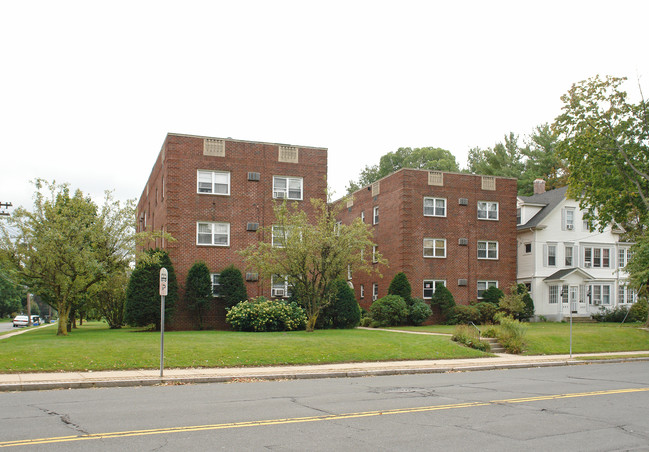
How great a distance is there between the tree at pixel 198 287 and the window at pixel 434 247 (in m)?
15.0

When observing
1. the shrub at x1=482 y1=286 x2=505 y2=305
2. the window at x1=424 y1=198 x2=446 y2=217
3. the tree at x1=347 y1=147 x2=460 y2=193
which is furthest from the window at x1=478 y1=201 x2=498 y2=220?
the tree at x1=347 y1=147 x2=460 y2=193

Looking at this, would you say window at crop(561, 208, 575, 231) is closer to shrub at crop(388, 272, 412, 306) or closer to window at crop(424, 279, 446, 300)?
window at crop(424, 279, 446, 300)

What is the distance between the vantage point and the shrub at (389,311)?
34.3 meters

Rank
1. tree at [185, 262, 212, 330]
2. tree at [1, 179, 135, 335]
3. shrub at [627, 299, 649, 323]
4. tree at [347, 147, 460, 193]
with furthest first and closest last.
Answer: tree at [347, 147, 460, 193], shrub at [627, 299, 649, 323], tree at [185, 262, 212, 330], tree at [1, 179, 135, 335]

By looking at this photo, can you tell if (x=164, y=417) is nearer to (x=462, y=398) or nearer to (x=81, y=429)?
(x=81, y=429)

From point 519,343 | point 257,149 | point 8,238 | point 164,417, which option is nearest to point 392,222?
point 257,149

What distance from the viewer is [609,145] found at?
103 ft

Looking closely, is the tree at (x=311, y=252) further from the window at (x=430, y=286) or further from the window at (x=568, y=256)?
the window at (x=568, y=256)

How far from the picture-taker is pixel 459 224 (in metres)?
38.8

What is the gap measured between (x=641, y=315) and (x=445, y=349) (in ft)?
85.1

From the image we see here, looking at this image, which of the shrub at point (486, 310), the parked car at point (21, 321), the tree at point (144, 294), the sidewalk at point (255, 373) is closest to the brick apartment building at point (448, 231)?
the shrub at point (486, 310)

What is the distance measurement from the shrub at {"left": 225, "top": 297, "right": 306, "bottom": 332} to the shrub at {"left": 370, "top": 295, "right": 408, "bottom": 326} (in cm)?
748

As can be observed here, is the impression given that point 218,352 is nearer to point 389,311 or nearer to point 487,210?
point 389,311

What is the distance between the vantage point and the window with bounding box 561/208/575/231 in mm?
43000
